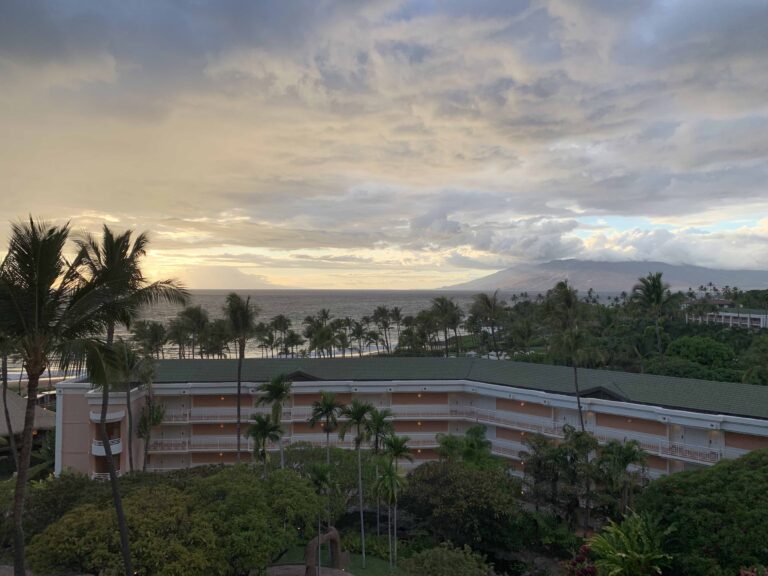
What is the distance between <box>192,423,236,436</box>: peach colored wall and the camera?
38.2 metres

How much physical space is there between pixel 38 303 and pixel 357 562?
863 inches

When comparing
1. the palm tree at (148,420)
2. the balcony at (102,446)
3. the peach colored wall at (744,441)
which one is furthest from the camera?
the palm tree at (148,420)

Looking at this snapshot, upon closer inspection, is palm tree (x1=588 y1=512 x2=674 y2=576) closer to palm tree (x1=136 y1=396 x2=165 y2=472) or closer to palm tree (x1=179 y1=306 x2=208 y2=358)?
palm tree (x1=136 y1=396 x2=165 y2=472)

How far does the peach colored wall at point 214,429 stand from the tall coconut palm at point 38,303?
24934 millimetres

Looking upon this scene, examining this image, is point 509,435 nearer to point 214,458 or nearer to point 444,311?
point 214,458

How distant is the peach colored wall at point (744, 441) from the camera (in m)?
27.8

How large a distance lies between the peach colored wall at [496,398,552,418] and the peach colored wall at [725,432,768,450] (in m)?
10.6

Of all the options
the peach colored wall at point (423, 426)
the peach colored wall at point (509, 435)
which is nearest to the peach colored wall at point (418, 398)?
the peach colored wall at point (423, 426)

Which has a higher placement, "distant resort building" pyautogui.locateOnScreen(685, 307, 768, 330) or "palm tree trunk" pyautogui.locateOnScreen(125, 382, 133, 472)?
"distant resort building" pyautogui.locateOnScreen(685, 307, 768, 330)

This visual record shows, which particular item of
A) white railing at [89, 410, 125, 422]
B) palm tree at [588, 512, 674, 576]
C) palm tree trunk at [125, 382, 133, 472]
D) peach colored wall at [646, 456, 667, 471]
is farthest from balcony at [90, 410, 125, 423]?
peach colored wall at [646, 456, 667, 471]

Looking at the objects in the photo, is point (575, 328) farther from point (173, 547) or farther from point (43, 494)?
point (43, 494)

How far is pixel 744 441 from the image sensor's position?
2834 centimetres

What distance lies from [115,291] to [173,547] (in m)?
9.62

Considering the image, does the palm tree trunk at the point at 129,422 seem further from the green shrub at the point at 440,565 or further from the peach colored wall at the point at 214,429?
the green shrub at the point at 440,565
